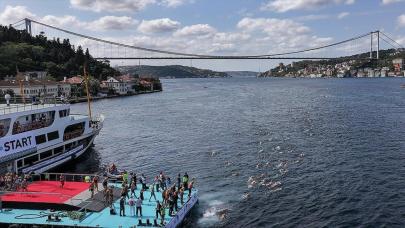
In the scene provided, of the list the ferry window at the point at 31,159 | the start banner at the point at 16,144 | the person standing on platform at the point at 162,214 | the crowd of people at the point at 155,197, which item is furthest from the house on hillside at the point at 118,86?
the person standing on platform at the point at 162,214

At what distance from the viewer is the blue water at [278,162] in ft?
112

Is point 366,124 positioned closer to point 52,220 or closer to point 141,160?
point 141,160

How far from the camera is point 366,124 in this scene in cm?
7544

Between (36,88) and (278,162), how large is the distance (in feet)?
335

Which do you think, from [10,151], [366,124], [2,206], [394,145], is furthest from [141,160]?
[366,124]

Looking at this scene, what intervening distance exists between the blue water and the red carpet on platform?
8638 mm

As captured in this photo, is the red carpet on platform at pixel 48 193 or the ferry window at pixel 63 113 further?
the ferry window at pixel 63 113

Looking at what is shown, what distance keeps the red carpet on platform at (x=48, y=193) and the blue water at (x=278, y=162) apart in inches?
340

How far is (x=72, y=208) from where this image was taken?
98.6 feet

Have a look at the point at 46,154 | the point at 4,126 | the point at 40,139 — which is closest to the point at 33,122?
the point at 40,139

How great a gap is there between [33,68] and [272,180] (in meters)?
158

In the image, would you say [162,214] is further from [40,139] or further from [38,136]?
[40,139]

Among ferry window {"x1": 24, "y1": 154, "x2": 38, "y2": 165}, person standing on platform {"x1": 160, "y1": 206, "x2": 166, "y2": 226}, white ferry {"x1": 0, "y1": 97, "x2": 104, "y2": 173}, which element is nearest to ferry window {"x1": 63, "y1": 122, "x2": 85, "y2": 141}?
white ferry {"x1": 0, "y1": 97, "x2": 104, "y2": 173}

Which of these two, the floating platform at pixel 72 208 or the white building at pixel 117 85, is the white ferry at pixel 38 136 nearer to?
the floating platform at pixel 72 208
